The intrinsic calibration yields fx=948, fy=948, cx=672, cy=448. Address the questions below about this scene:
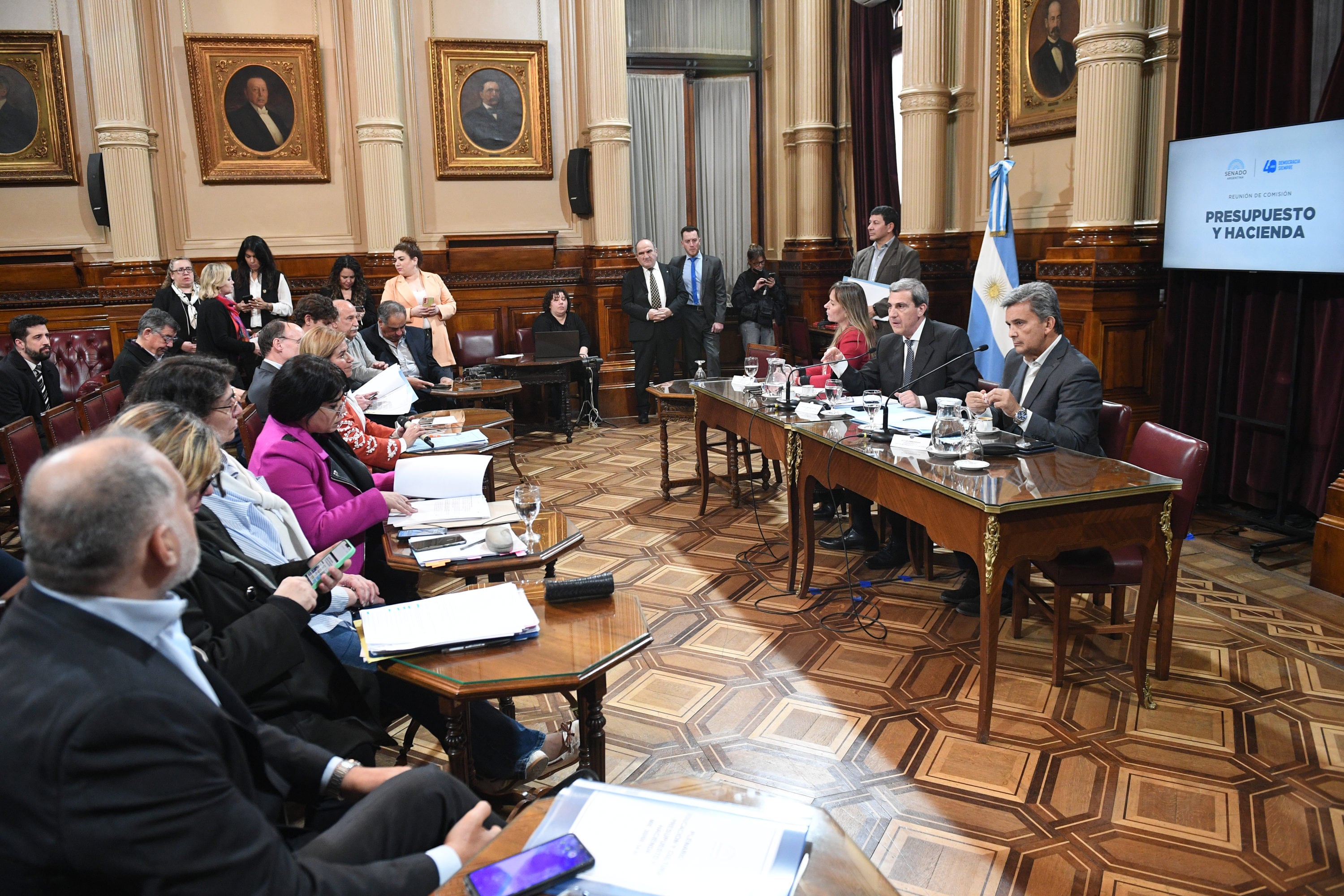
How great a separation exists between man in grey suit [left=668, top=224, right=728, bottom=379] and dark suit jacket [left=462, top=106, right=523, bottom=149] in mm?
1889

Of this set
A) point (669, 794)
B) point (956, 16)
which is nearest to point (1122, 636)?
point (669, 794)

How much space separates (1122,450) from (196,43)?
8.26 m

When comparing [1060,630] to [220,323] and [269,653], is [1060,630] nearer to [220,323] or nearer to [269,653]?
[269,653]

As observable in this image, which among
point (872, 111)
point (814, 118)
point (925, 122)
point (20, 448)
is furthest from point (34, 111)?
point (925, 122)

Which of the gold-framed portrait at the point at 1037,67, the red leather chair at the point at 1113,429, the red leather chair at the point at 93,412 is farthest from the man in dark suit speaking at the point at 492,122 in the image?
the red leather chair at the point at 1113,429

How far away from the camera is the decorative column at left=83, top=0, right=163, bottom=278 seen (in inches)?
312

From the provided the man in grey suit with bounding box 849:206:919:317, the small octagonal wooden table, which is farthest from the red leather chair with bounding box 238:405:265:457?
the man in grey suit with bounding box 849:206:919:317

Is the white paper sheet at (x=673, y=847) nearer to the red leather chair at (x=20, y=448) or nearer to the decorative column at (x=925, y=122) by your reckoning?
the red leather chair at (x=20, y=448)

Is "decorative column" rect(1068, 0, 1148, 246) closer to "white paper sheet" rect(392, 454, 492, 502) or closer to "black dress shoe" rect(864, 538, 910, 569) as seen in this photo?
"black dress shoe" rect(864, 538, 910, 569)

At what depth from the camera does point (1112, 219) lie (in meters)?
5.47

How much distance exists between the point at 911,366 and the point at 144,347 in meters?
4.47

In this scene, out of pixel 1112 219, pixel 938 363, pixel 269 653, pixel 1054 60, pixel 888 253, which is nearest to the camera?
pixel 269 653

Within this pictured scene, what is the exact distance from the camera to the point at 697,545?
5.26 meters

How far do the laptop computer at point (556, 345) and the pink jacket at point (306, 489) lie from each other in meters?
4.97
